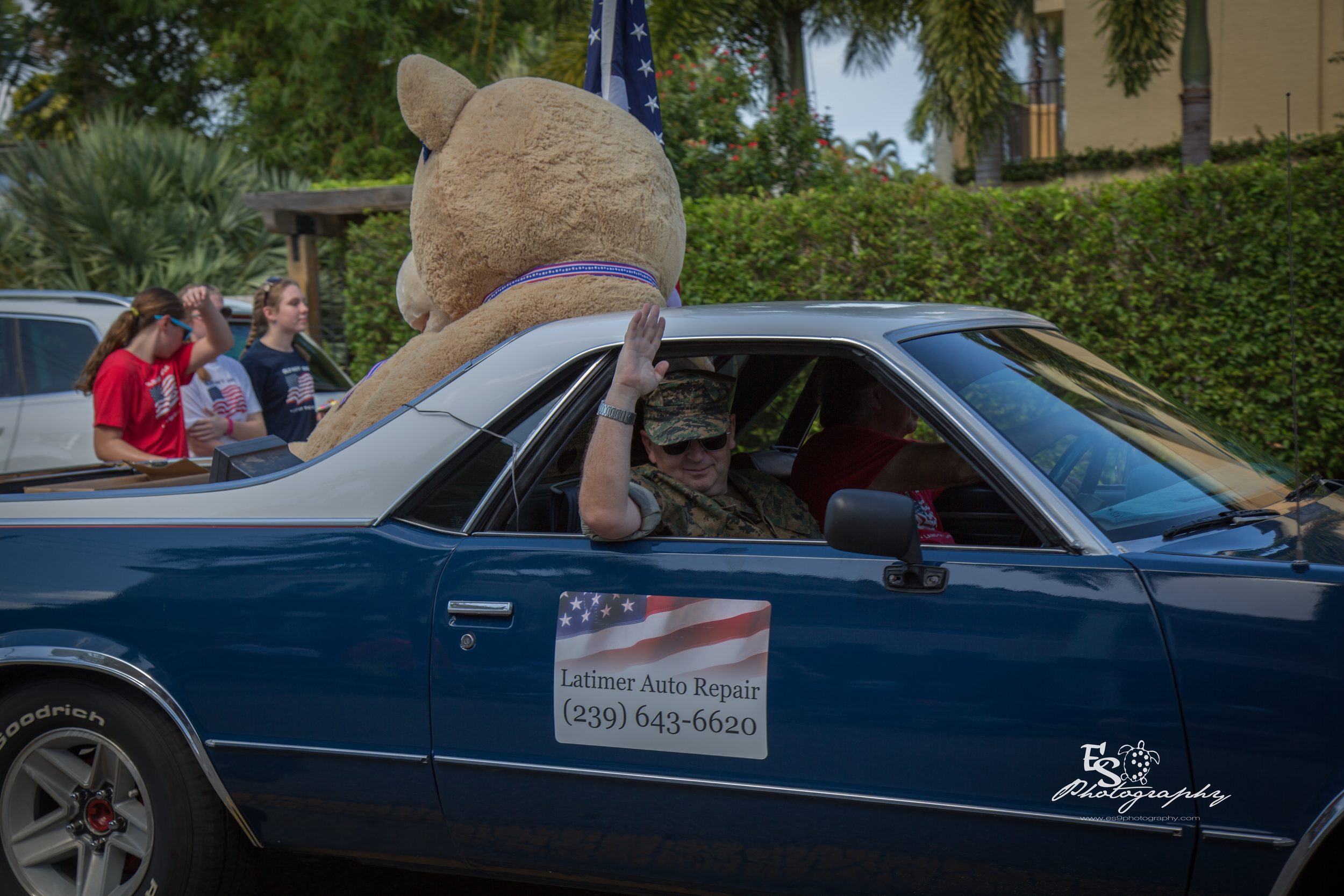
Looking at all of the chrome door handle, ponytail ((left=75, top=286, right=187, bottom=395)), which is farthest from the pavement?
ponytail ((left=75, top=286, right=187, bottom=395))

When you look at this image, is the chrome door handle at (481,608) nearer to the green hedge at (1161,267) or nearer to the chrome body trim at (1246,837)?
the chrome body trim at (1246,837)

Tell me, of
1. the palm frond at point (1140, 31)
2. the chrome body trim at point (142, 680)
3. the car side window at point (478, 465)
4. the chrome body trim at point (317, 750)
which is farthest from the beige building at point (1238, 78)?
the chrome body trim at point (142, 680)

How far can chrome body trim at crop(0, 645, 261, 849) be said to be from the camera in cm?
284

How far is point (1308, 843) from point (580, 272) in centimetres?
256

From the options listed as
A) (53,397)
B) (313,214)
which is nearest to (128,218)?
(313,214)

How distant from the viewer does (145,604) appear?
2.85 m

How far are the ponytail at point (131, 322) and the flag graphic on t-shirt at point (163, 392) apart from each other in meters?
0.22

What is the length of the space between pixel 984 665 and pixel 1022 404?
2.27ft

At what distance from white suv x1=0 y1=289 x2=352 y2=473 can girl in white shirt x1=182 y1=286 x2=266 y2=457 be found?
165cm

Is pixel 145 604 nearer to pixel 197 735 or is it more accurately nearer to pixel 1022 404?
pixel 197 735

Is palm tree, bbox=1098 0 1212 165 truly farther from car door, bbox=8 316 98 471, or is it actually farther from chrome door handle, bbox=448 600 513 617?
chrome door handle, bbox=448 600 513 617

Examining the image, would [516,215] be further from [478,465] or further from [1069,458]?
[1069,458]

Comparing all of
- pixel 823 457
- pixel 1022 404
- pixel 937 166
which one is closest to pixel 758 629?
pixel 1022 404

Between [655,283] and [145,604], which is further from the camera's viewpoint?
[655,283]
